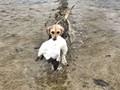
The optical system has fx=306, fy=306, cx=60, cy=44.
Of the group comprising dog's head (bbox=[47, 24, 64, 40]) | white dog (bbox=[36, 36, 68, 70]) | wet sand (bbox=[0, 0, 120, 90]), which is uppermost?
dog's head (bbox=[47, 24, 64, 40])

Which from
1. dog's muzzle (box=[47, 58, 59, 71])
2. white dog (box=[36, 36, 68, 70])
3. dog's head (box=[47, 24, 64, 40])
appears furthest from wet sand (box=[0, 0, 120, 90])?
dog's head (box=[47, 24, 64, 40])

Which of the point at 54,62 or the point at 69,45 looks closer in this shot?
the point at 54,62

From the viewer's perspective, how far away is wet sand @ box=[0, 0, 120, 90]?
294 inches

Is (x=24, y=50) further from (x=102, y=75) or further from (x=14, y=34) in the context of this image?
(x=102, y=75)

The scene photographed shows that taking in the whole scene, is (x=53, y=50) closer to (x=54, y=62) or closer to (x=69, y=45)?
(x=54, y=62)

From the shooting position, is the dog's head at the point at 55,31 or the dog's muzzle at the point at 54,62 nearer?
the dog's head at the point at 55,31

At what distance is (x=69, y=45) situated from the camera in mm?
9266

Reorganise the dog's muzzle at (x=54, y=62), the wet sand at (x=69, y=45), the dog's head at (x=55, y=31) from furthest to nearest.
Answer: the wet sand at (x=69, y=45) → the dog's muzzle at (x=54, y=62) → the dog's head at (x=55, y=31)

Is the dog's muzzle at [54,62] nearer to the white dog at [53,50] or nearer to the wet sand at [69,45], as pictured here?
the white dog at [53,50]

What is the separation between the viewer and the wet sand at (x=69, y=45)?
24.5 feet

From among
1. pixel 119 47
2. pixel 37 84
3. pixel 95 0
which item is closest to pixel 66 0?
pixel 95 0

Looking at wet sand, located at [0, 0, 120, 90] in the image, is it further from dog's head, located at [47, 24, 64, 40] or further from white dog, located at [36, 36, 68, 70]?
dog's head, located at [47, 24, 64, 40]

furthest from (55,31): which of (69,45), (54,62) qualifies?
(69,45)

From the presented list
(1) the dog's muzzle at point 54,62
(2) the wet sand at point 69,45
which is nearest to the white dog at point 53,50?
(1) the dog's muzzle at point 54,62
